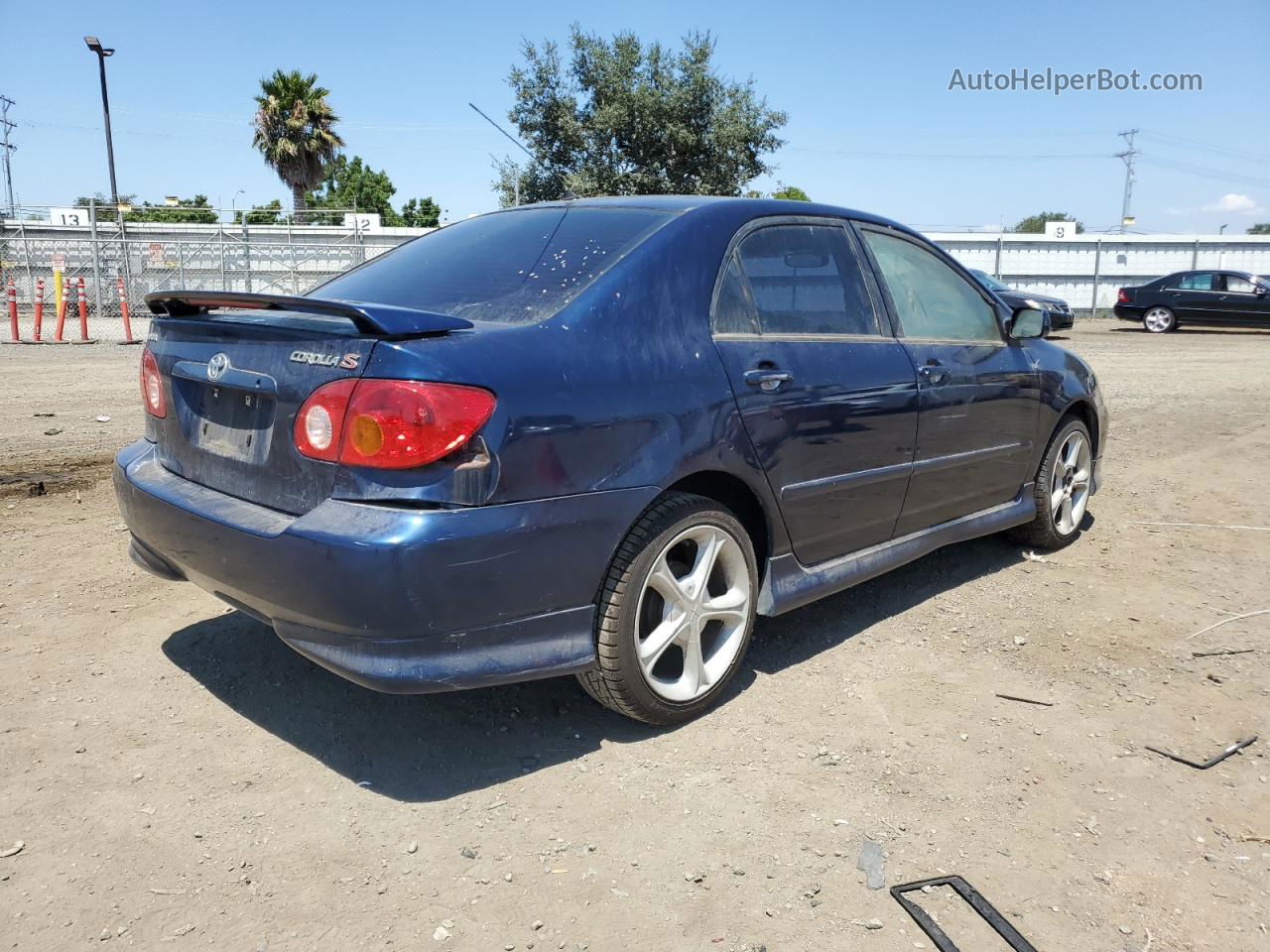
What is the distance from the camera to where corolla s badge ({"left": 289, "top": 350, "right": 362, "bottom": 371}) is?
244 cm

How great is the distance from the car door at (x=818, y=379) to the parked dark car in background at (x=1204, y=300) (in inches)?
876

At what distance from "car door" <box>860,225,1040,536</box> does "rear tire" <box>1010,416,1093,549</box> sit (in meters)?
0.19

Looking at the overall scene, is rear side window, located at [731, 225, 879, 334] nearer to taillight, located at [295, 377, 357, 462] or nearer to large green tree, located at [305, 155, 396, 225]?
taillight, located at [295, 377, 357, 462]

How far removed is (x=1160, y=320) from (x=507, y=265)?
23.6 metres

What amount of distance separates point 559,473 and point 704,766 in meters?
0.99

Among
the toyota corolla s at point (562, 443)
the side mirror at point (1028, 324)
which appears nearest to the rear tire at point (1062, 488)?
the side mirror at point (1028, 324)

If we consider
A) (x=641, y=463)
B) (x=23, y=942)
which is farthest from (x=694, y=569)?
(x=23, y=942)

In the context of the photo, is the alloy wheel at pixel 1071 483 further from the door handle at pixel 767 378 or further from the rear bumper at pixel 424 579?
the rear bumper at pixel 424 579

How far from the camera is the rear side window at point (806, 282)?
330 cm

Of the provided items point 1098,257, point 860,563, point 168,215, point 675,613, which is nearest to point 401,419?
point 675,613

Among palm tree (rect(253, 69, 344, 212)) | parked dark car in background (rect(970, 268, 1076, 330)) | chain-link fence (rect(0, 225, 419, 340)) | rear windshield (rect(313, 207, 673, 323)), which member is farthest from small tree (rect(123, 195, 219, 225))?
rear windshield (rect(313, 207, 673, 323))

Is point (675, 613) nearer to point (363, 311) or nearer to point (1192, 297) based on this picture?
point (363, 311)

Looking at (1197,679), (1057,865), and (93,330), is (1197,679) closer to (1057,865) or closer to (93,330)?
(1057,865)

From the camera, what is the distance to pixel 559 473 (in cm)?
254
